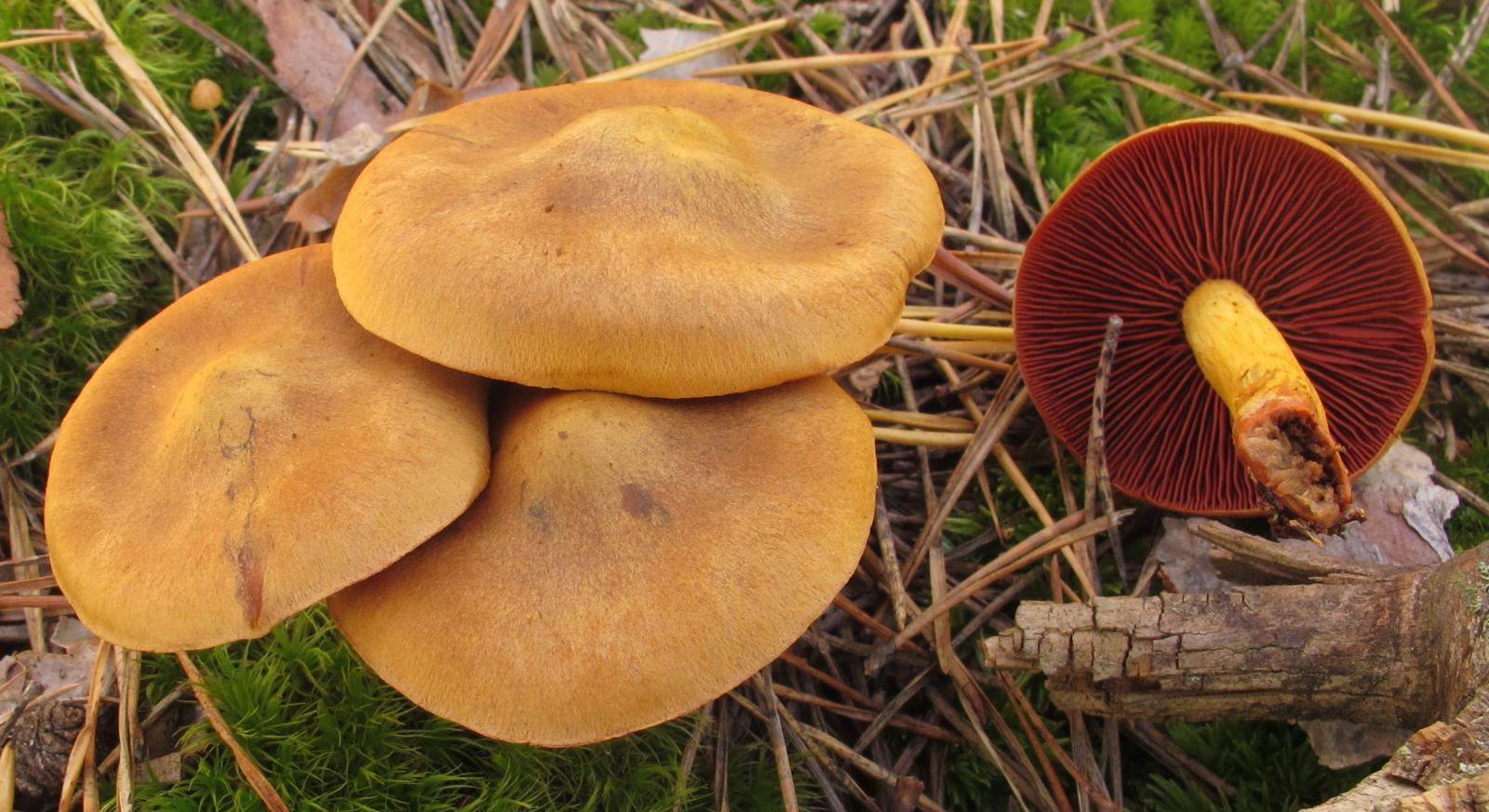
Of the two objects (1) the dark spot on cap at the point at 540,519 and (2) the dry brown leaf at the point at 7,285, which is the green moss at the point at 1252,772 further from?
(2) the dry brown leaf at the point at 7,285

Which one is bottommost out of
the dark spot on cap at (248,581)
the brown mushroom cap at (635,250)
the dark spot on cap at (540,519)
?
the dark spot on cap at (248,581)

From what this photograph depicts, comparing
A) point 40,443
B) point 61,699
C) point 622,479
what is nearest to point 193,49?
point 40,443

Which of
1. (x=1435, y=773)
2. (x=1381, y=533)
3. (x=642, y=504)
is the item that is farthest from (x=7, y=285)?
(x=1381, y=533)

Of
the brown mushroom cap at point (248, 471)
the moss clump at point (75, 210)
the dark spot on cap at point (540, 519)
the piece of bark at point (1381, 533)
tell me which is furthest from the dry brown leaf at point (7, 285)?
the piece of bark at point (1381, 533)

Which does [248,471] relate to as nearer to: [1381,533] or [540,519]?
[540,519]

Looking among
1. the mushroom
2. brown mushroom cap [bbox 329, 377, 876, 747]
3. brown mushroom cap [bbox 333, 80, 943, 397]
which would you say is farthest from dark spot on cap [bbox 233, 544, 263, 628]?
the mushroom

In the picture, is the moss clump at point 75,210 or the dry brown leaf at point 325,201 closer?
the moss clump at point 75,210
